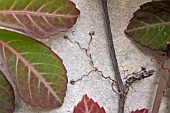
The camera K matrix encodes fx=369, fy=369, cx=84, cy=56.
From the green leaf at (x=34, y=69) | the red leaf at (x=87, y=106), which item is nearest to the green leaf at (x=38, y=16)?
the green leaf at (x=34, y=69)

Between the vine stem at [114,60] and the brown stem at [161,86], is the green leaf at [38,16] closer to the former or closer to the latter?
the vine stem at [114,60]

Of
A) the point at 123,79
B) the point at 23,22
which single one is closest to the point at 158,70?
the point at 123,79

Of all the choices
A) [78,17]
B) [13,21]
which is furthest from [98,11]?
[13,21]

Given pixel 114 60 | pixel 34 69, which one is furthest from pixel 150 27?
pixel 34 69

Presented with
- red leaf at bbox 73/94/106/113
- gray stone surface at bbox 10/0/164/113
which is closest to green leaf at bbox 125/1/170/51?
gray stone surface at bbox 10/0/164/113

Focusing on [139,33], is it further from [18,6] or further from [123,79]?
[18,6]

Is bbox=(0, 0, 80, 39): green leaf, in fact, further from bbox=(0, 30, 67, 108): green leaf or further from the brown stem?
the brown stem

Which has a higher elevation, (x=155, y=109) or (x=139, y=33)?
(x=139, y=33)

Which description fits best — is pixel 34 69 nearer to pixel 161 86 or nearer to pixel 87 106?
pixel 87 106
